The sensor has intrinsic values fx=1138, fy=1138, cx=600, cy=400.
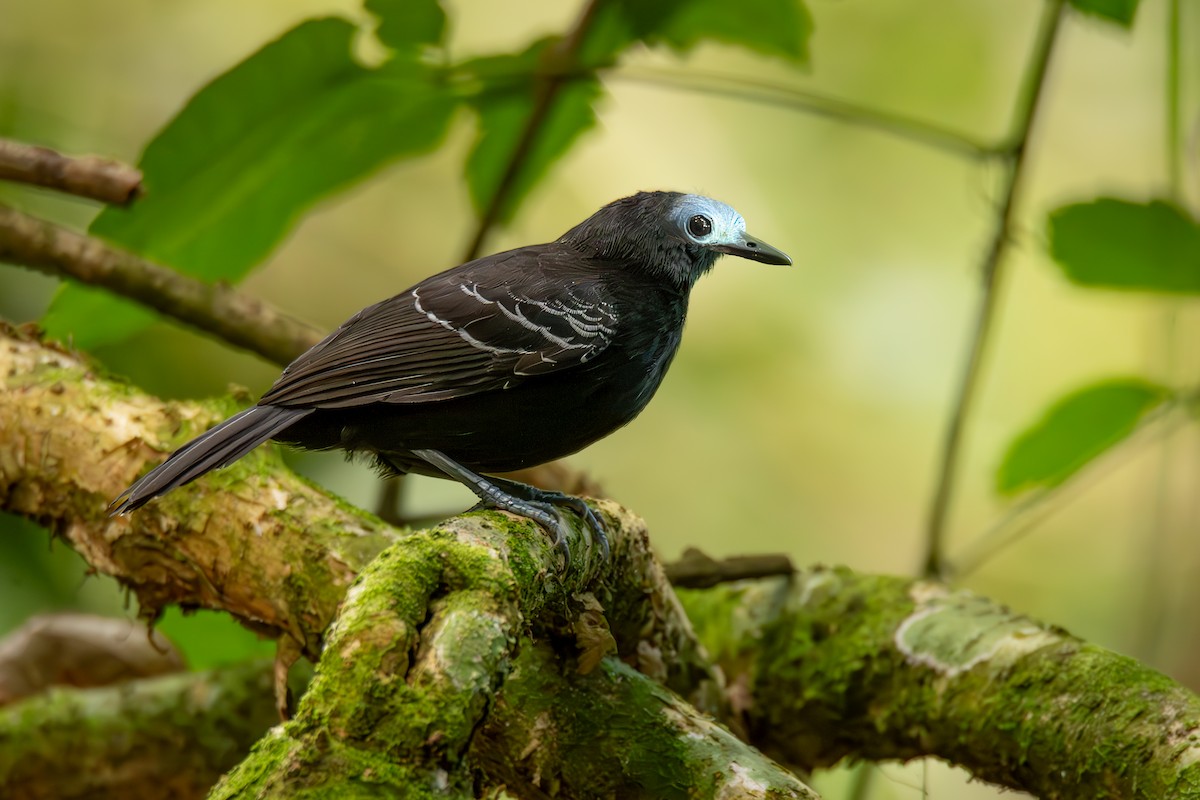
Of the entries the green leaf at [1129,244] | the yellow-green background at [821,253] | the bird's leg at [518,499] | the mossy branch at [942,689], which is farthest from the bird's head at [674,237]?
the yellow-green background at [821,253]

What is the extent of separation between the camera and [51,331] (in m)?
3.69

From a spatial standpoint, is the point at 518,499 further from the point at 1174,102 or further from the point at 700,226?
the point at 1174,102

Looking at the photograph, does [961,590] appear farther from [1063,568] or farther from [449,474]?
[1063,568]

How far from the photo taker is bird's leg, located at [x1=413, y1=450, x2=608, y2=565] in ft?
7.89

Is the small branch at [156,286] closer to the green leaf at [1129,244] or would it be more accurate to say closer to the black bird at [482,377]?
the black bird at [482,377]

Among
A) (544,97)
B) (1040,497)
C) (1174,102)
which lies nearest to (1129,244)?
(1174,102)

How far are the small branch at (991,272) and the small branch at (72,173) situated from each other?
105 inches

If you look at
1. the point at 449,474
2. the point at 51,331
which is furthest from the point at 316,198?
the point at 449,474

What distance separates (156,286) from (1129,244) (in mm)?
3023

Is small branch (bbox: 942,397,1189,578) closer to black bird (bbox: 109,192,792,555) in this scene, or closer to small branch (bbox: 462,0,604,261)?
black bird (bbox: 109,192,792,555)

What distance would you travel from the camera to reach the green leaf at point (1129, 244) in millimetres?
3342

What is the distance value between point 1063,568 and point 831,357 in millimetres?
1885

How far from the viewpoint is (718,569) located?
3.41m

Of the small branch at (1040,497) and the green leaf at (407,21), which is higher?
the green leaf at (407,21)
